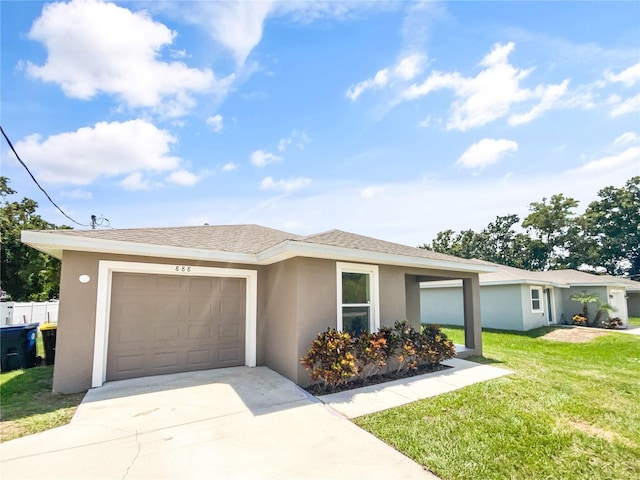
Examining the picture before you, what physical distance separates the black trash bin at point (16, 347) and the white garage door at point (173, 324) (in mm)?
2927

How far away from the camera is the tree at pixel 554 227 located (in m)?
33.5

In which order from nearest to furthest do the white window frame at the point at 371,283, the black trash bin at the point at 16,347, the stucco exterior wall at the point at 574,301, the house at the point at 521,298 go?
the white window frame at the point at 371,283 → the black trash bin at the point at 16,347 → the house at the point at 521,298 → the stucco exterior wall at the point at 574,301

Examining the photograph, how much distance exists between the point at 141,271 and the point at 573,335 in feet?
55.6

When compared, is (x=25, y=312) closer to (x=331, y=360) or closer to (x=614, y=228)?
(x=331, y=360)

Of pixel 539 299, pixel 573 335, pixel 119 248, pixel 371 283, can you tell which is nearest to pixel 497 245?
pixel 539 299

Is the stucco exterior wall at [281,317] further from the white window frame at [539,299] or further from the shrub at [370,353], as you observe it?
the white window frame at [539,299]

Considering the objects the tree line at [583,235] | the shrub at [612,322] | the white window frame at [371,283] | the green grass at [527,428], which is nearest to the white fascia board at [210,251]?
the white window frame at [371,283]

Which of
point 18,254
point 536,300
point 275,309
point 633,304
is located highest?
point 18,254

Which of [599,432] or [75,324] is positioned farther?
[75,324]

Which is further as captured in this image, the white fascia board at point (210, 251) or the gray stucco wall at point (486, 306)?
the gray stucco wall at point (486, 306)

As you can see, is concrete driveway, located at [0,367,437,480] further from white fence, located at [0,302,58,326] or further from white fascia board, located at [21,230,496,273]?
white fence, located at [0,302,58,326]

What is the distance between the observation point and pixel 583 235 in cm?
3366

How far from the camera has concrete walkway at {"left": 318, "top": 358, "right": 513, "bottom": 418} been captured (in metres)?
5.06

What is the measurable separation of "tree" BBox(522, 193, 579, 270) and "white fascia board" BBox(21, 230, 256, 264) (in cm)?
3716
